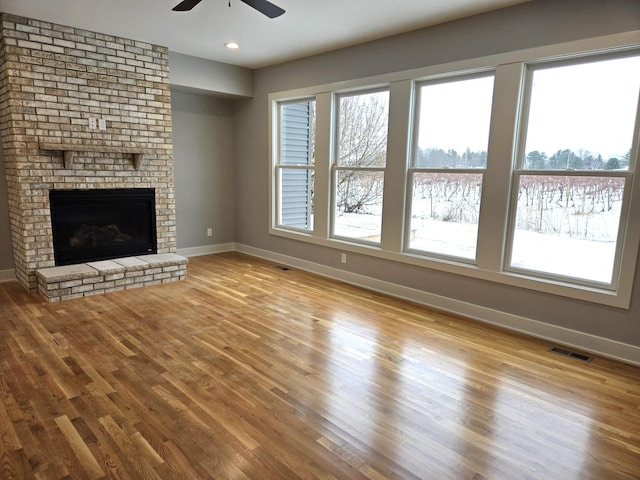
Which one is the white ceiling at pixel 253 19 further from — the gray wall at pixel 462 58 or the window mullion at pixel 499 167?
the window mullion at pixel 499 167

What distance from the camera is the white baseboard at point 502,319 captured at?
3.07m

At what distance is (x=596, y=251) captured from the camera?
125 inches

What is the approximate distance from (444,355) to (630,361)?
4.51 feet

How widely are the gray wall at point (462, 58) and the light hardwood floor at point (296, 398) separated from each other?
0.29 metres

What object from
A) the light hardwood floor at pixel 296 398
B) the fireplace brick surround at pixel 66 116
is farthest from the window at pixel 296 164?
the light hardwood floor at pixel 296 398

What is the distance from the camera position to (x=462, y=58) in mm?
3656

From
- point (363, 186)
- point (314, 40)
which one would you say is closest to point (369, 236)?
point (363, 186)

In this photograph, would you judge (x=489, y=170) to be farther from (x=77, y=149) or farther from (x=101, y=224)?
(x=101, y=224)

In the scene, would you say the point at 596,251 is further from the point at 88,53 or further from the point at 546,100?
the point at 88,53

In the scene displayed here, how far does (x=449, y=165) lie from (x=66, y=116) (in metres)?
4.04

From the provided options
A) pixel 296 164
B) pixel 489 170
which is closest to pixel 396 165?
pixel 489 170

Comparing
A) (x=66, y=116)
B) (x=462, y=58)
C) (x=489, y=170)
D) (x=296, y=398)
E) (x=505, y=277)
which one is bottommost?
(x=296, y=398)

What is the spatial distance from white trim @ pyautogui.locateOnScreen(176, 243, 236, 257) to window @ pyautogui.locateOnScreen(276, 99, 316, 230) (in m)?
1.24

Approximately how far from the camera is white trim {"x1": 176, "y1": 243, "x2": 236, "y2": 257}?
6125 millimetres
